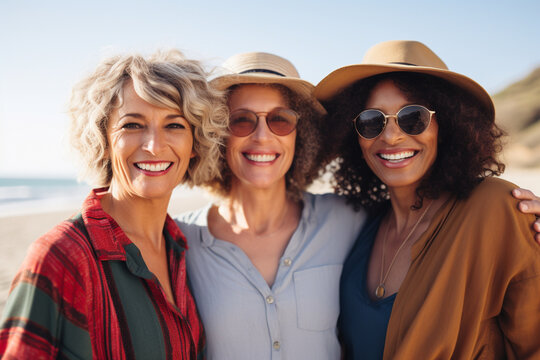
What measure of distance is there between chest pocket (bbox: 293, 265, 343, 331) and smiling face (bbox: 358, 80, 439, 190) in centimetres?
82

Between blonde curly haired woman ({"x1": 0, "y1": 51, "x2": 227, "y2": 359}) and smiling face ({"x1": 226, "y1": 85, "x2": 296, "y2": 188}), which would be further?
smiling face ({"x1": 226, "y1": 85, "x2": 296, "y2": 188})

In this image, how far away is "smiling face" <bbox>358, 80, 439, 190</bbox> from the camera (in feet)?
8.24

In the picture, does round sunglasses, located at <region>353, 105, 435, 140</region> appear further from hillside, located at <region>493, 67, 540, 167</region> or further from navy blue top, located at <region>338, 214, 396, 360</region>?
hillside, located at <region>493, 67, 540, 167</region>

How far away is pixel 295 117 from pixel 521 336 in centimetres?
207

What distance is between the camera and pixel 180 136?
243 cm

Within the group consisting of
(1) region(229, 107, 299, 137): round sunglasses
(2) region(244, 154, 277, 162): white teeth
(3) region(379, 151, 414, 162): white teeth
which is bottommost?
(2) region(244, 154, 277, 162): white teeth

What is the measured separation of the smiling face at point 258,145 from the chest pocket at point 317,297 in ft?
2.62

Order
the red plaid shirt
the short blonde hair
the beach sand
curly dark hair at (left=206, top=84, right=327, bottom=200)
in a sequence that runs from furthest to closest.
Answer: the beach sand, curly dark hair at (left=206, top=84, right=327, bottom=200), the short blonde hair, the red plaid shirt

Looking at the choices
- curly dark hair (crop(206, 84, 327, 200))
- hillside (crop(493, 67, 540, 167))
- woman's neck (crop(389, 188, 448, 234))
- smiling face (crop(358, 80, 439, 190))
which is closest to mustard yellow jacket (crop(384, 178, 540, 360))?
woman's neck (crop(389, 188, 448, 234))

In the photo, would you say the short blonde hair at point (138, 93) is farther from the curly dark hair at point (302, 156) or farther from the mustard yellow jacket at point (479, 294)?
the mustard yellow jacket at point (479, 294)

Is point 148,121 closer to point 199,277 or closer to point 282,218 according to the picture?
point 199,277

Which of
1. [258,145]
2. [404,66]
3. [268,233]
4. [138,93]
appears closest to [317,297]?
[268,233]

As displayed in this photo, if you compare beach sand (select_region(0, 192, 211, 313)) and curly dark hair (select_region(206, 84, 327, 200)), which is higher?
curly dark hair (select_region(206, 84, 327, 200))

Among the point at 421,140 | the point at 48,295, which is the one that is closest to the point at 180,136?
the point at 48,295
